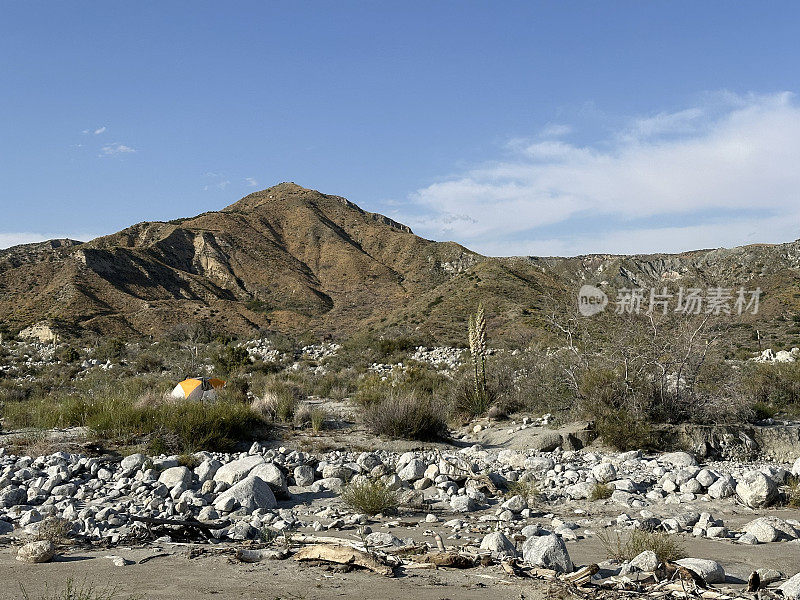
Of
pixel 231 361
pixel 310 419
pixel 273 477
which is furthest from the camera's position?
pixel 231 361

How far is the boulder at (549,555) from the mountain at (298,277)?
84.3ft

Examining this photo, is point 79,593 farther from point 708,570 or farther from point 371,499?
point 708,570

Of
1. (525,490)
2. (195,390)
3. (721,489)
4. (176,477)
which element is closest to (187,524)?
(176,477)

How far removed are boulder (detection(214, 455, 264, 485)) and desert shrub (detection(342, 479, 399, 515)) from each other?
5.18ft

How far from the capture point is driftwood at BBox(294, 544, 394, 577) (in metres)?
4.30

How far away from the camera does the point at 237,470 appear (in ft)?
25.0

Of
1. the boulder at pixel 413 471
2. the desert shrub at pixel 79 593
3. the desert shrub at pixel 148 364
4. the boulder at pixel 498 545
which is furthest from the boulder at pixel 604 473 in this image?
the desert shrub at pixel 148 364

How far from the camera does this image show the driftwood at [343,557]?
4301 millimetres

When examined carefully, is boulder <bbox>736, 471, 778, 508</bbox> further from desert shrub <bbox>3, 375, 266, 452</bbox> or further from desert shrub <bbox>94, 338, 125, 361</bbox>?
desert shrub <bbox>94, 338, 125, 361</bbox>

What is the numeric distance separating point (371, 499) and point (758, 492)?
4.38 meters

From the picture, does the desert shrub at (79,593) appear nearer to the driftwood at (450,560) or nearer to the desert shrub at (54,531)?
the desert shrub at (54,531)

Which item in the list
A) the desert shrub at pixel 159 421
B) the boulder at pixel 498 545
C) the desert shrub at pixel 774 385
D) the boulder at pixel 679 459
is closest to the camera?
the boulder at pixel 498 545

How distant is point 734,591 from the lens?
12.6 feet

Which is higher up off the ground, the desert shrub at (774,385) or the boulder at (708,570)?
the boulder at (708,570)
